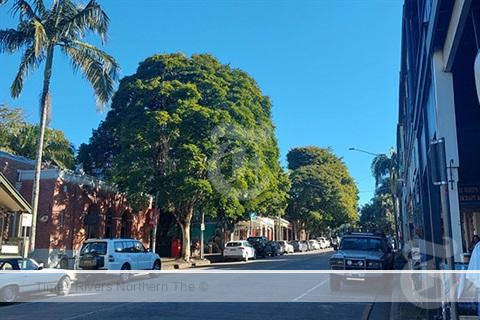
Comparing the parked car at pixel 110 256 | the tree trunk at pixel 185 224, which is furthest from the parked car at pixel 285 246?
the parked car at pixel 110 256

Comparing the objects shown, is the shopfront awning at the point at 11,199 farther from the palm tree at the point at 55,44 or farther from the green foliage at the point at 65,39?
the green foliage at the point at 65,39

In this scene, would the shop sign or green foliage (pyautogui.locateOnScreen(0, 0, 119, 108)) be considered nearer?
the shop sign

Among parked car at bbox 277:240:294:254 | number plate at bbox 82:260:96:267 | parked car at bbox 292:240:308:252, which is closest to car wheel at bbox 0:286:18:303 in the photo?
number plate at bbox 82:260:96:267

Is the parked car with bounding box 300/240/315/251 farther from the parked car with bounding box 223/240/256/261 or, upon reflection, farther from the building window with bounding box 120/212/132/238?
the building window with bounding box 120/212/132/238

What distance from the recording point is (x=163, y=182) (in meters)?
29.2

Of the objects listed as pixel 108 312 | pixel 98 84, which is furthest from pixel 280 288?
pixel 98 84

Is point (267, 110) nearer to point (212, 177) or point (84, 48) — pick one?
point (212, 177)

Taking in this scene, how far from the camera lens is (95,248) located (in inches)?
800

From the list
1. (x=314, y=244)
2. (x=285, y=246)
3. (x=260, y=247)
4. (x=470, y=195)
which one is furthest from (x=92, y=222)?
(x=314, y=244)

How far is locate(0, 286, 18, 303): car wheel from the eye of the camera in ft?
45.1

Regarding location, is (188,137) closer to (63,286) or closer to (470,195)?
(63,286)

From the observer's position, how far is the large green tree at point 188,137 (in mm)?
28297

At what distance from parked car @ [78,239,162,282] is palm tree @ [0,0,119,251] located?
7.80ft

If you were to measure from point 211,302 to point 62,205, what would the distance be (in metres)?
18.6
